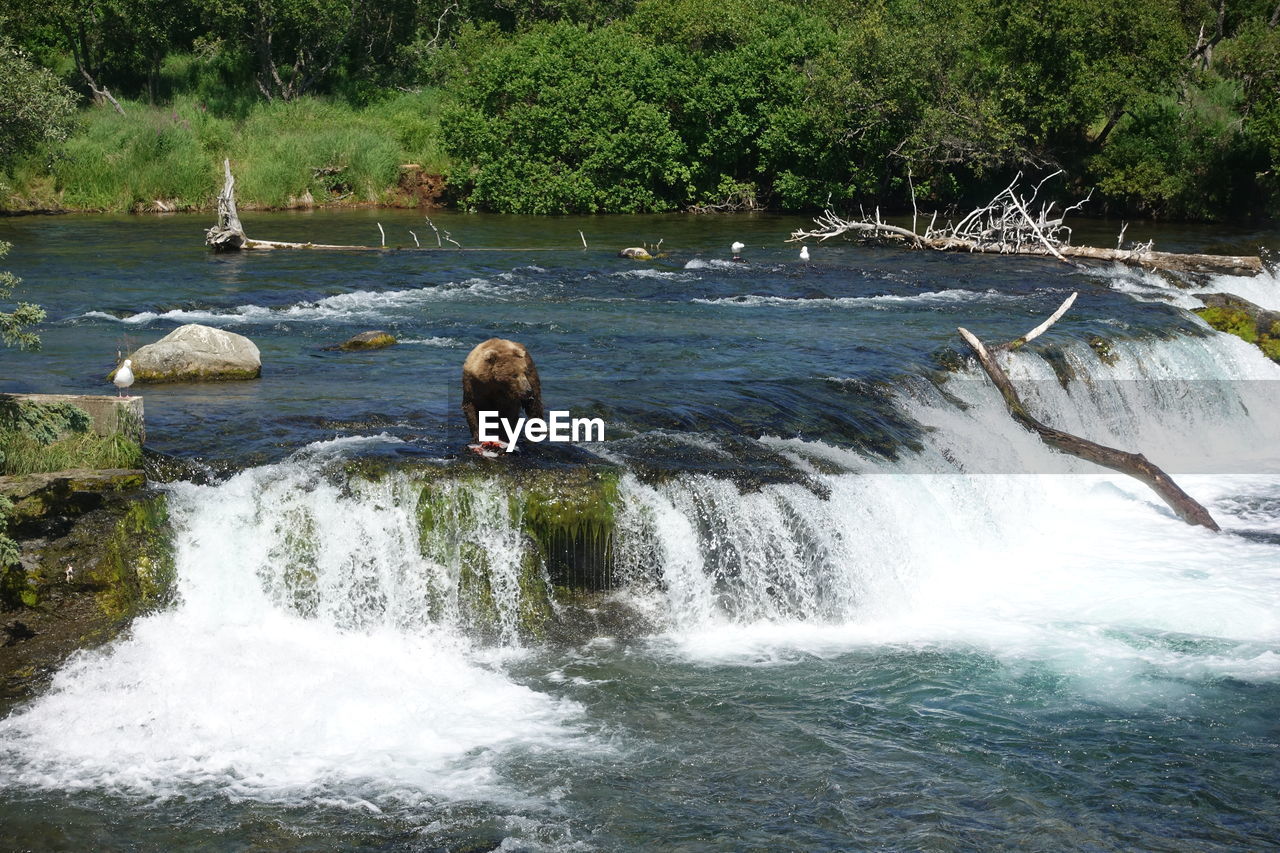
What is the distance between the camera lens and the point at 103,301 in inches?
802

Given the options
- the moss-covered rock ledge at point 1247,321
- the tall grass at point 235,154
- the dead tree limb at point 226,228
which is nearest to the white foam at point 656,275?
the dead tree limb at point 226,228

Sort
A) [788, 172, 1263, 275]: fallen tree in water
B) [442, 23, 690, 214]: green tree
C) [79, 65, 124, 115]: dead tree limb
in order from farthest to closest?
[79, 65, 124, 115]: dead tree limb, [442, 23, 690, 214]: green tree, [788, 172, 1263, 275]: fallen tree in water

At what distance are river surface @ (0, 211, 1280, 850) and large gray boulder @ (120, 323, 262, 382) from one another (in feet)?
1.36

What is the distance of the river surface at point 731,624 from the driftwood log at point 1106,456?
0.26 meters

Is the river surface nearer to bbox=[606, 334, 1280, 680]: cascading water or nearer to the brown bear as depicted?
bbox=[606, 334, 1280, 680]: cascading water

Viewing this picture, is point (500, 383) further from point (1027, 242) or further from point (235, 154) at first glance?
Answer: point (235, 154)

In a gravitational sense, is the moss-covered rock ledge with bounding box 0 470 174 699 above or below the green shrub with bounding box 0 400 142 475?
below

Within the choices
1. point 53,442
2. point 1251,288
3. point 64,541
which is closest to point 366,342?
point 53,442

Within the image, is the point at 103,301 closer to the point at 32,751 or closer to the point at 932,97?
the point at 32,751

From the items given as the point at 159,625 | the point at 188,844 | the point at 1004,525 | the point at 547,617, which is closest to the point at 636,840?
the point at 188,844

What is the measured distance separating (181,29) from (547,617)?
122 feet

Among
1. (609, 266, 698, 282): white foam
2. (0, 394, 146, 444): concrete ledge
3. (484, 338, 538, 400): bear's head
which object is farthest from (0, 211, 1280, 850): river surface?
(609, 266, 698, 282): white foam

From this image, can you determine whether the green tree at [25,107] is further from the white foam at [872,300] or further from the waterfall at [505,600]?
the waterfall at [505,600]

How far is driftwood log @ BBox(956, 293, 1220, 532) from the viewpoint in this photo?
45.0 ft
